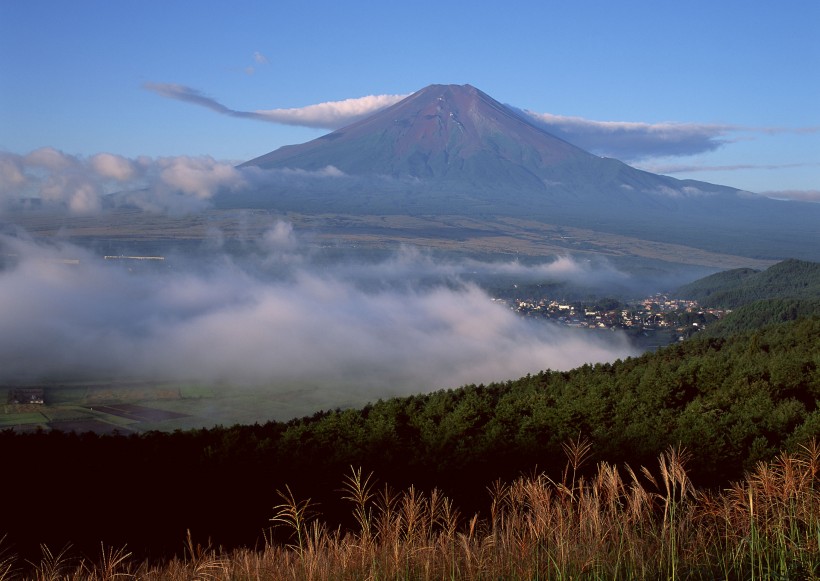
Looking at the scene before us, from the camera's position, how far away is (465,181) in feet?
566

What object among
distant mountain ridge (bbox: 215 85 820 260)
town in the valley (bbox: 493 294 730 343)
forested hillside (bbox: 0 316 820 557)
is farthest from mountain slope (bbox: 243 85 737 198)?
forested hillside (bbox: 0 316 820 557)

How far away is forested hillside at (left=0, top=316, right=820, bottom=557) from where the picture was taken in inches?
439

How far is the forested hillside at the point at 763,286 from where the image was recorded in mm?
56062

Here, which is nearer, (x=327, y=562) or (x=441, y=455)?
(x=327, y=562)

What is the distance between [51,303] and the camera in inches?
3199

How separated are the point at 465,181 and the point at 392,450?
526ft

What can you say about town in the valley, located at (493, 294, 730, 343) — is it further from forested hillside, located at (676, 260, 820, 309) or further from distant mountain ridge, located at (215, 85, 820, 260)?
distant mountain ridge, located at (215, 85, 820, 260)

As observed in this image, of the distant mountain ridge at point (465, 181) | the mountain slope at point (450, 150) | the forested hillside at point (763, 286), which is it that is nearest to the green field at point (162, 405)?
the forested hillside at point (763, 286)

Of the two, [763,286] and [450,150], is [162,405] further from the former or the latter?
[450,150]

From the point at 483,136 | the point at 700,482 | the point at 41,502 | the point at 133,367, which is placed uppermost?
the point at 483,136

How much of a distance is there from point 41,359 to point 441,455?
4996 cm

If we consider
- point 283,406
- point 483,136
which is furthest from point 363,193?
point 283,406

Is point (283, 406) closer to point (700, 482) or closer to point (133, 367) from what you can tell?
point (133, 367)

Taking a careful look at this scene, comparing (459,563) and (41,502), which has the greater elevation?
(459,563)
